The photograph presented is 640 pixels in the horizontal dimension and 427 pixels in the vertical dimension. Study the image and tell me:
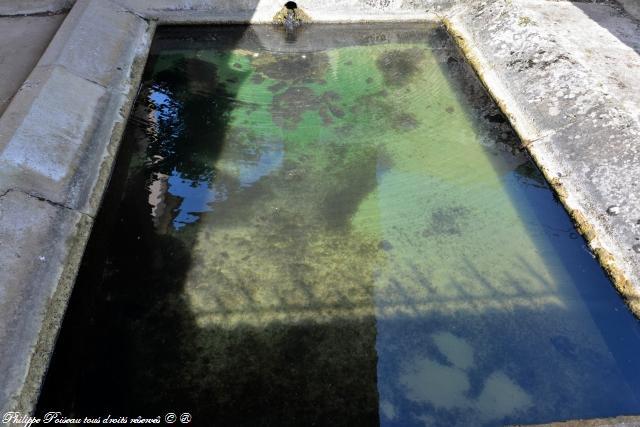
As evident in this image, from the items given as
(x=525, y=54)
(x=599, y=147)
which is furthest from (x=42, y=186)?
(x=525, y=54)

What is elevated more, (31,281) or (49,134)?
(49,134)

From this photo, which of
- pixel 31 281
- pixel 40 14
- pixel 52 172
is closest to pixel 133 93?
pixel 52 172

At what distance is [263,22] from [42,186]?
326cm

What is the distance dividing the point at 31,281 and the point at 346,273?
1.76 m

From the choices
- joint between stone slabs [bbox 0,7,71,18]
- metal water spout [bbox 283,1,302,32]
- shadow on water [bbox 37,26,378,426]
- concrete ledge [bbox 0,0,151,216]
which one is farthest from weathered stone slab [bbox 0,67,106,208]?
metal water spout [bbox 283,1,302,32]

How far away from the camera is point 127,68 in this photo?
4.40m

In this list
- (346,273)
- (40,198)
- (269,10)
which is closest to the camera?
(40,198)

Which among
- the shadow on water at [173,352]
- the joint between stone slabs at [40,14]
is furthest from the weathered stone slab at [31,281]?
the joint between stone slabs at [40,14]

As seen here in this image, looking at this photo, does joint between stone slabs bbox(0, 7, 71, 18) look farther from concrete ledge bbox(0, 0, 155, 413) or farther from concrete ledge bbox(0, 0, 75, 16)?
concrete ledge bbox(0, 0, 155, 413)

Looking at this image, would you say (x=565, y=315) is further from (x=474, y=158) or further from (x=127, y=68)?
(x=127, y=68)

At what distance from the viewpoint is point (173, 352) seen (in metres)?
2.67

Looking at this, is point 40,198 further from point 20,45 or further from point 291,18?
point 291,18

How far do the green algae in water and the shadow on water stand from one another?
11 millimetres

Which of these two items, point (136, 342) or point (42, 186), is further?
point (42, 186)
